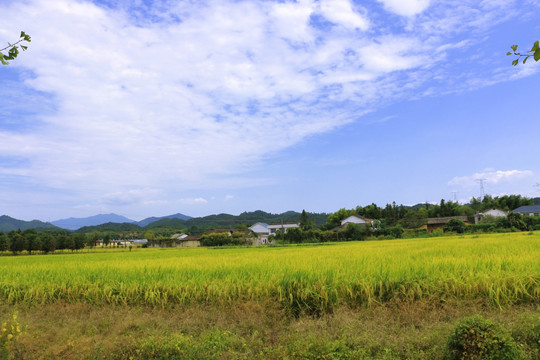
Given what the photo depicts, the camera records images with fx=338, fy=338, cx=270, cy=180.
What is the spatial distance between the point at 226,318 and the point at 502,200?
8655 cm

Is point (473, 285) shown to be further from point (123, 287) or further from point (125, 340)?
point (123, 287)

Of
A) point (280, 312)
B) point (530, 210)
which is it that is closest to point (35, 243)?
point (280, 312)

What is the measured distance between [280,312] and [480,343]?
2.65 m

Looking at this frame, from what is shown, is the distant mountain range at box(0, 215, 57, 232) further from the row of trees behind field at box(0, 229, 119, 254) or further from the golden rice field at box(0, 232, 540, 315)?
the golden rice field at box(0, 232, 540, 315)

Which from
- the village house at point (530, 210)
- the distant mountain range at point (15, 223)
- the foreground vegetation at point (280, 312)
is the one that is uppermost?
the distant mountain range at point (15, 223)

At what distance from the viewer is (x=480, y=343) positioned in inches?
129

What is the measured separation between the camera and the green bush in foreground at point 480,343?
10.6ft

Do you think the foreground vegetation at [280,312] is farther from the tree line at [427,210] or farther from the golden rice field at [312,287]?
the tree line at [427,210]

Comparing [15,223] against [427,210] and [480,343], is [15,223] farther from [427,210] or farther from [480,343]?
[480,343]

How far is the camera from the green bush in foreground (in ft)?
10.6

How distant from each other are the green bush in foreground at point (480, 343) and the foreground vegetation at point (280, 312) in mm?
112

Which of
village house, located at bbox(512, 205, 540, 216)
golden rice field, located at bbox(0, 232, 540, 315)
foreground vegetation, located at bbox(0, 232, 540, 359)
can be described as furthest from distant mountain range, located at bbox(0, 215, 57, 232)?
foreground vegetation, located at bbox(0, 232, 540, 359)

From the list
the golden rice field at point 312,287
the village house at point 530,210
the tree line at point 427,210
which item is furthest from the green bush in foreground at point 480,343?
the village house at point 530,210

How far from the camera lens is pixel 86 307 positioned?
6.07 meters
